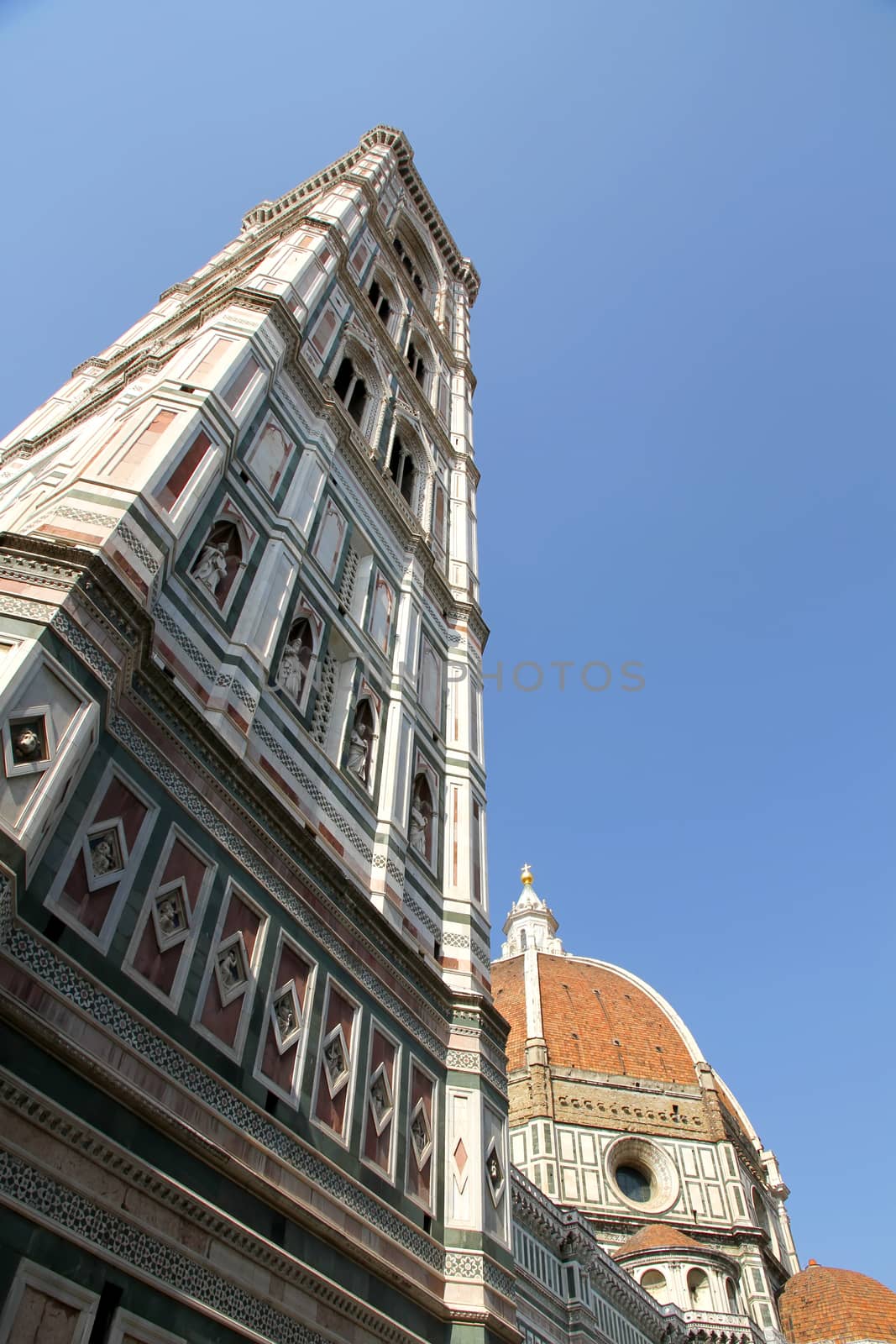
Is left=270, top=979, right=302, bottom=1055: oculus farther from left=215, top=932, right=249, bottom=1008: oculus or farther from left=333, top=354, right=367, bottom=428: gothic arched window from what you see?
left=333, top=354, right=367, bottom=428: gothic arched window

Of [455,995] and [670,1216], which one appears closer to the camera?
[455,995]

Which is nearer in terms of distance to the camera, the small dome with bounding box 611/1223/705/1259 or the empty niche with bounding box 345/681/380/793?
the empty niche with bounding box 345/681/380/793

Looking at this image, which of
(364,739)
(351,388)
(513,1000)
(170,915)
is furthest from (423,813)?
(513,1000)

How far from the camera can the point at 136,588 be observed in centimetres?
650

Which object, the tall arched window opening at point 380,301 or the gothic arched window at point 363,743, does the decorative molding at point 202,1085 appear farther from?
the tall arched window opening at point 380,301

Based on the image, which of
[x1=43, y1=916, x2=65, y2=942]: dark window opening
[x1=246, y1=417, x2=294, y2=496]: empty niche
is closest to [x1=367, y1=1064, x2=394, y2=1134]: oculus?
[x1=43, y1=916, x2=65, y2=942]: dark window opening

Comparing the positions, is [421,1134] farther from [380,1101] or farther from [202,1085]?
[202,1085]

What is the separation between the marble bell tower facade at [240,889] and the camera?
15.3ft

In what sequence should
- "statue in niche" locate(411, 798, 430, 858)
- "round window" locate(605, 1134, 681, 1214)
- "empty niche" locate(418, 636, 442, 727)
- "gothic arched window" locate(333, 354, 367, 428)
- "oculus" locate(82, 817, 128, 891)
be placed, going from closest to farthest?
"oculus" locate(82, 817, 128, 891)
"statue in niche" locate(411, 798, 430, 858)
"empty niche" locate(418, 636, 442, 727)
"gothic arched window" locate(333, 354, 367, 428)
"round window" locate(605, 1134, 681, 1214)

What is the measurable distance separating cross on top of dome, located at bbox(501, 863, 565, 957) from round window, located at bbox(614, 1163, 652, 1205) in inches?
944

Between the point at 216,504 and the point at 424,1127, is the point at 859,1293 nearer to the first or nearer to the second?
the point at 424,1127

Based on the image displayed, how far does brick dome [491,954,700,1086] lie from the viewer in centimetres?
4738

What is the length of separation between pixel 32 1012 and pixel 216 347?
24.1ft

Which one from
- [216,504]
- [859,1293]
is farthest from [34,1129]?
[859,1293]
